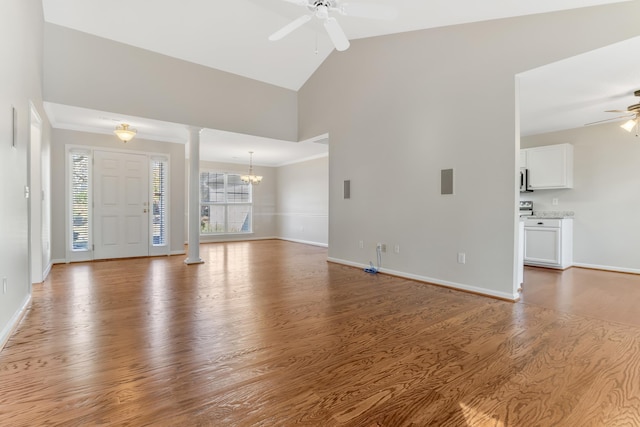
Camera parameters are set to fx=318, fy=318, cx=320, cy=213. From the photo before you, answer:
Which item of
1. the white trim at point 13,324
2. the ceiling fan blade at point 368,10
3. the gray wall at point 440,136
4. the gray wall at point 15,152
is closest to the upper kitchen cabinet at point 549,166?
the gray wall at point 440,136

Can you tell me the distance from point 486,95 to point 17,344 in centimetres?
518

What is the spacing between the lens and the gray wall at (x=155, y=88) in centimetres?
451

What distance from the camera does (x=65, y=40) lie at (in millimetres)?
4500

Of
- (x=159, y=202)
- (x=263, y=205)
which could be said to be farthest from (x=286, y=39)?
(x=263, y=205)

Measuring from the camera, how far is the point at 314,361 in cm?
221

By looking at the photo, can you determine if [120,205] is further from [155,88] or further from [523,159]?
[523,159]

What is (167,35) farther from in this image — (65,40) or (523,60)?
(523,60)

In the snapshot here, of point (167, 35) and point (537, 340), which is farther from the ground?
point (167, 35)

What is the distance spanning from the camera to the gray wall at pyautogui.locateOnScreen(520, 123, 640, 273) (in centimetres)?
517

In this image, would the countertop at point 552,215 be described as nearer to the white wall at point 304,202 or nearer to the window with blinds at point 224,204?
the white wall at point 304,202

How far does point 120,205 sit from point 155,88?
2.64 meters

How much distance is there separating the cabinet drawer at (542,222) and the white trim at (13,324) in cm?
701

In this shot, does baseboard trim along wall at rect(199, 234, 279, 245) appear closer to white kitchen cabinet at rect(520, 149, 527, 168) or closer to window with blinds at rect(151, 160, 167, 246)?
window with blinds at rect(151, 160, 167, 246)

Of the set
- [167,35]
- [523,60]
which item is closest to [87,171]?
[167,35]
